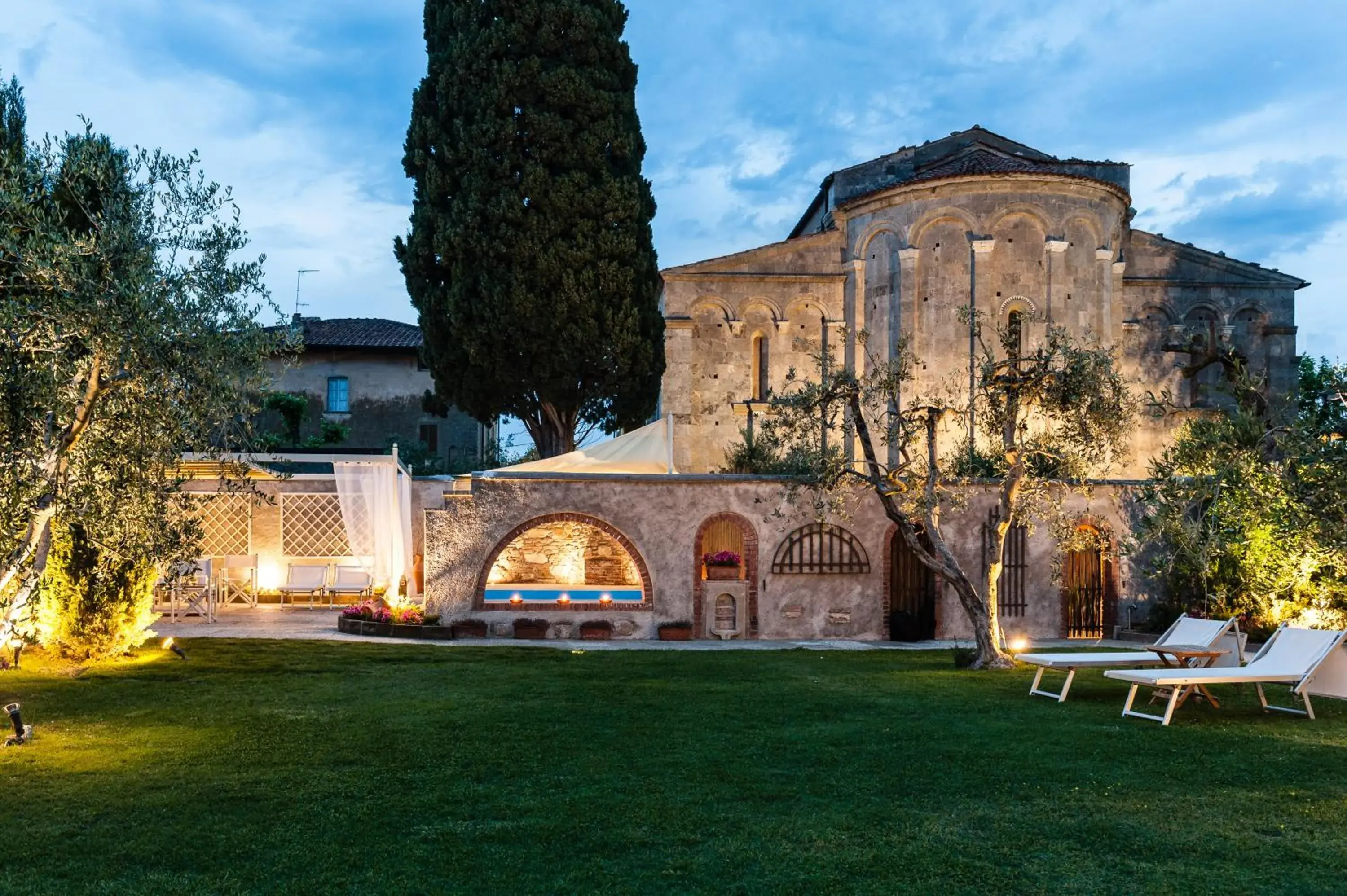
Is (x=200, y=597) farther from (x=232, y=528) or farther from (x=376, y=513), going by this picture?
(x=232, y=528)

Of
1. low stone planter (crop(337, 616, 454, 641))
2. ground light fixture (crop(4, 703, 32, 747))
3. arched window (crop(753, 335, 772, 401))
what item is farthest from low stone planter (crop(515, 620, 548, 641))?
arched window (crop(753, 335, 772, 401))

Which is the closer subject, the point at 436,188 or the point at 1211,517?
the point at 1211,517

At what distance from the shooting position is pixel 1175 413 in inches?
1025

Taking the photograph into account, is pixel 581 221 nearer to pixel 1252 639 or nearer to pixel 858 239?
pixel 858 239

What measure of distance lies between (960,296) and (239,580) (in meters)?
15.6

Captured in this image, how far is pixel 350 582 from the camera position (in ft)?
63.2

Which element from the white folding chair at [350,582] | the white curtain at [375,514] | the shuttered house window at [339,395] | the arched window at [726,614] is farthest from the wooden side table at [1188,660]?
the shuttered house window at [339,395]

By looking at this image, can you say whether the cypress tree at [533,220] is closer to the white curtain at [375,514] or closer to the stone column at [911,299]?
the white curtain at [375,514]

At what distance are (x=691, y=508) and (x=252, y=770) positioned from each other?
9589 mm

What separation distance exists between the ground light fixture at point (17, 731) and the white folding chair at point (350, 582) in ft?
33.6

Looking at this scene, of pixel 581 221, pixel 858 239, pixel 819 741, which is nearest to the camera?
pixel 819 741

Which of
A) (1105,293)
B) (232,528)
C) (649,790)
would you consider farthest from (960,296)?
(649,790)

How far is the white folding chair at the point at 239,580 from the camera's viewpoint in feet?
63.8

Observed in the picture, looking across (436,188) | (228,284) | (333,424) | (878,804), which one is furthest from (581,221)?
(878,804)
